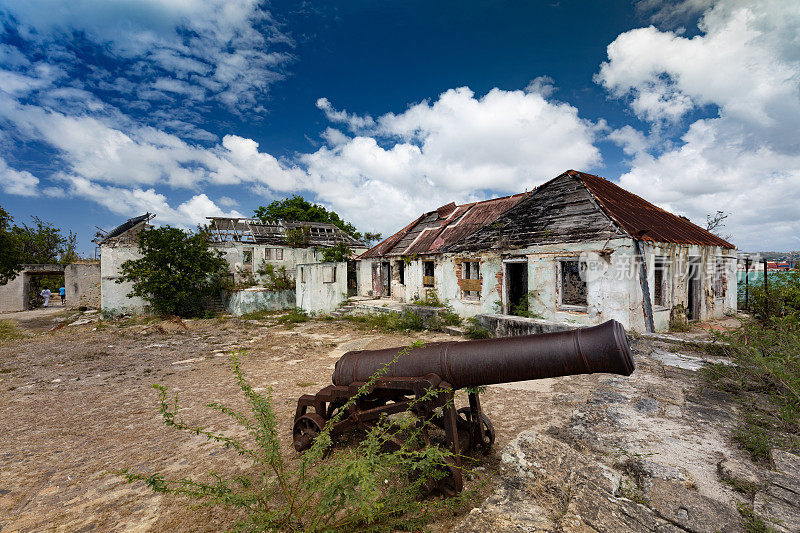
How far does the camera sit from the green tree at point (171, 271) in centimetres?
1468

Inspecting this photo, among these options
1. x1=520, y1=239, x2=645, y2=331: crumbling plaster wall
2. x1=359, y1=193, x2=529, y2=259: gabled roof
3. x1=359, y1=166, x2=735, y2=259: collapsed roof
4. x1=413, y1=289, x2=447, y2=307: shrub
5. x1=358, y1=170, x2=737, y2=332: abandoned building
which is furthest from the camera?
x1=359, y1=193, x2=529, y2=259: gabled roof

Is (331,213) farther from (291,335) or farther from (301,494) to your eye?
(301,494)

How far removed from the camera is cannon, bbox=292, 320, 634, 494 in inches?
101

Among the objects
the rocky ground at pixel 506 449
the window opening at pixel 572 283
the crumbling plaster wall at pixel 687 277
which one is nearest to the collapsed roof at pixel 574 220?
the crumbling plaster wall at pixel 687 277

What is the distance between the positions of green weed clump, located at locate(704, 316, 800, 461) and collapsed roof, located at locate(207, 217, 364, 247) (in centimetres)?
2070

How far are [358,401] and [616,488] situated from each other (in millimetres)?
2365

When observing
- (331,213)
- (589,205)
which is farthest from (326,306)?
(331,213)

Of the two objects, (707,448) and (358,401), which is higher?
(358,401)

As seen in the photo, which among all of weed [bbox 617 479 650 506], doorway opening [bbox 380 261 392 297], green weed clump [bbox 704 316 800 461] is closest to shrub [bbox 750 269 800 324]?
green weed clump [bbox 704 316 800 461]

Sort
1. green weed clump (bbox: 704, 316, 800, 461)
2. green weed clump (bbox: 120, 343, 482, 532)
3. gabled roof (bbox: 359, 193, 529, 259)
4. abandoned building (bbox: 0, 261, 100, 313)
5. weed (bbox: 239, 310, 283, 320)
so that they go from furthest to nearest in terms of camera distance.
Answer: abandoned building (bbox: 0, 261, 100, 313) < weed (bbox: 239, 310, 283, 320) < gabled roof (bbox: 359, 193, 529, 259) < green weed clump (bbox: 704, 316, 800, 461) < green weed clump (bbox: 120, 343, 482, 532)

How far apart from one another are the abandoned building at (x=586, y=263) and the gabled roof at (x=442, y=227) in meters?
0.29

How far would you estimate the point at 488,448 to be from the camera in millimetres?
3574

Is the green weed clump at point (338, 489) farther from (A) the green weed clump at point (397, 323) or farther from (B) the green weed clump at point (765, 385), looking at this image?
(A) the green weed clump at point (397, 323)

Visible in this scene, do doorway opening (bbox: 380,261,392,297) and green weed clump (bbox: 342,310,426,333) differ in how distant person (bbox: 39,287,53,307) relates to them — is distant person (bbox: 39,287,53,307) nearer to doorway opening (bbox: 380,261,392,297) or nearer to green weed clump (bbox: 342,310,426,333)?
doorway opening (bbox: 380,261,392,297)
